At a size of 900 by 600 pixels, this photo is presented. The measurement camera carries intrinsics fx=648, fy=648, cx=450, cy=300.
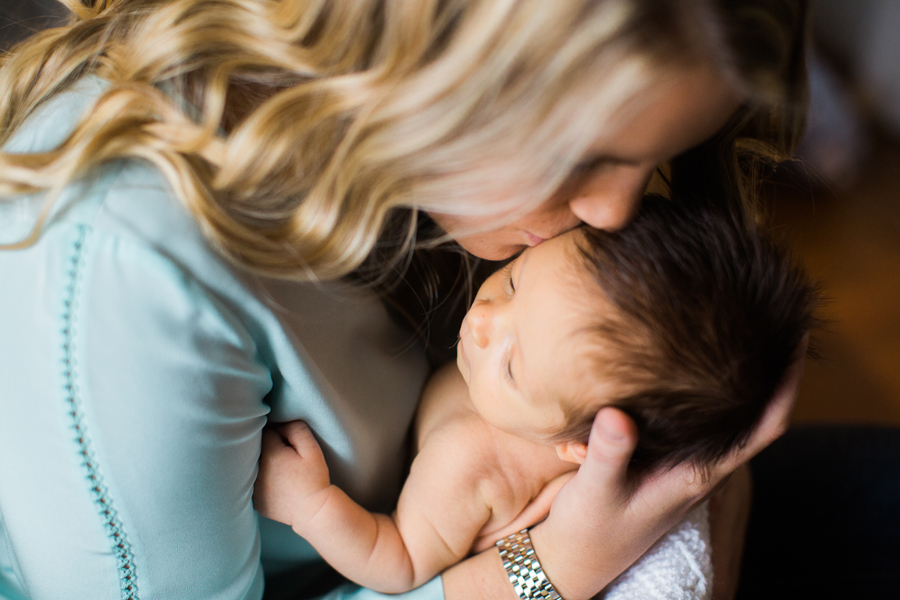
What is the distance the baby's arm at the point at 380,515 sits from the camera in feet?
2.42

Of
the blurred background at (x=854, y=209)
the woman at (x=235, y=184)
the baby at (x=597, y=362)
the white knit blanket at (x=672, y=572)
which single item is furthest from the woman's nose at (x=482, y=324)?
the blurred background at (x=854, y=209)

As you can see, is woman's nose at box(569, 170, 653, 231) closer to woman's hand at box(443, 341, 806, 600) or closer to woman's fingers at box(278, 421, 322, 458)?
woman's hand at box(443, 341, 806, 600)

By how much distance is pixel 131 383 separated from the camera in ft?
1.81

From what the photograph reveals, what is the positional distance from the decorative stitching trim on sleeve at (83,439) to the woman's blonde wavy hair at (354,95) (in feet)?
0.15

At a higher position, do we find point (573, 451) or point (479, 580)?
point (573, 451)

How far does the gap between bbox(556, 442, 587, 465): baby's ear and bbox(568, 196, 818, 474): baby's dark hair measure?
5 centimetres

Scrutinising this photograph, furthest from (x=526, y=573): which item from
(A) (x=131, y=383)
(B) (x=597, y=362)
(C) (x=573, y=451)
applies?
(A) (x=131, y=383)

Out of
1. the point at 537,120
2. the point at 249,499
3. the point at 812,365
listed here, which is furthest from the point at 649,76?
the point at 812,365

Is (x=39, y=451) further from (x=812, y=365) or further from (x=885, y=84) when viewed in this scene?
(x=885, y=84)

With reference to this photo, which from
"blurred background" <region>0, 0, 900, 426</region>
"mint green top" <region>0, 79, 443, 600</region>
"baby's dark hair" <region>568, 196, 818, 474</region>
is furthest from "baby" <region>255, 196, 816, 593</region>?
"blurred background" <region>0, 0, 900, 426</region>

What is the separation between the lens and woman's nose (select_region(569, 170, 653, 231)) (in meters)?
0.63

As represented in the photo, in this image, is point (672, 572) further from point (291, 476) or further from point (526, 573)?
point (291, 476)

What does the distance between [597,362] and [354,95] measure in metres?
0.37

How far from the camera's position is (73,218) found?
21.5 inches
